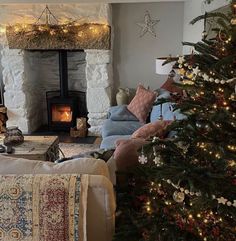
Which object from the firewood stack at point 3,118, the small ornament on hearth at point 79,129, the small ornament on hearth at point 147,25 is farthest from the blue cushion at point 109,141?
the firewood stack at point 3,118

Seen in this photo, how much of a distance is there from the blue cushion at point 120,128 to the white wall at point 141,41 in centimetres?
143

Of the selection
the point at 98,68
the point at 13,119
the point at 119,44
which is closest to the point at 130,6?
the point at 119,44

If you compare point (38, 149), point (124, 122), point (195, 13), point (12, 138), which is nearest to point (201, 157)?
point (38, 149)

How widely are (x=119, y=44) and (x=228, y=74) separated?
4334 millimetres

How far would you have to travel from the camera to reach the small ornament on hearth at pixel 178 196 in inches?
60.3

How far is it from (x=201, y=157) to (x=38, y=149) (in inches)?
89.8

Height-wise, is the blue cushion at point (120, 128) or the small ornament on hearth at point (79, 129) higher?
the blue cushion at point (120, 128)

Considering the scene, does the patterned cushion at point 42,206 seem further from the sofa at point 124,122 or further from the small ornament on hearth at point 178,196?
the sofa at point 124,122

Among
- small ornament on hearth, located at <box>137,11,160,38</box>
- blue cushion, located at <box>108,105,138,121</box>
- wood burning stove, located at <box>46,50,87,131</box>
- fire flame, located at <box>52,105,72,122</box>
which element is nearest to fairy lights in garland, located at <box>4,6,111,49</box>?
wood burning stove, located at <box>46,50,87,131</box>

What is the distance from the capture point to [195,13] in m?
4.37

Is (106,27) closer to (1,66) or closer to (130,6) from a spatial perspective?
(130,6)

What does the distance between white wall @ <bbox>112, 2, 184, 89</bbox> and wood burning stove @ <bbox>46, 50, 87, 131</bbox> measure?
855 millimetres

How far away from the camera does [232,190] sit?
1.40 m

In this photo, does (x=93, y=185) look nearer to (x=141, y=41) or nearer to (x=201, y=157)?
(x=201, y=157)
